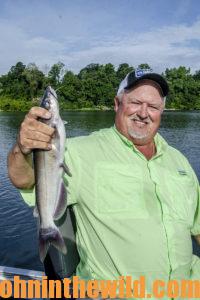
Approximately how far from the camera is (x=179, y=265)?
3244mm

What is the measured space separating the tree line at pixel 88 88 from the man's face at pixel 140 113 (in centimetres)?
8151

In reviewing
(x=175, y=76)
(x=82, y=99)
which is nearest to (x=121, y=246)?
(x=82, y=99)

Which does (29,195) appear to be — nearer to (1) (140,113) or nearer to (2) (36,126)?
(2) (36,126)

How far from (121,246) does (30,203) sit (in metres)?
0.86

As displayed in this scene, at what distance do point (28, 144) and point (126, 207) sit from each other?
112 cm

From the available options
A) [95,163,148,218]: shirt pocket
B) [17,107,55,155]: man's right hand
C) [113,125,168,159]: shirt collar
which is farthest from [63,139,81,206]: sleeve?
[17,107,55,155]: man's right hand

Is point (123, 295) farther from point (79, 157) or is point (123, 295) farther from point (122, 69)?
point (122, 69)

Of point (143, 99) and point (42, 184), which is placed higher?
point (143, 99)

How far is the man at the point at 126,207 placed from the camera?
3115 millimetres

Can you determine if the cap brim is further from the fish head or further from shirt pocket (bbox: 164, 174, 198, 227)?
the fish head

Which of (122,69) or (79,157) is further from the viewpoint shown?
(122,69)

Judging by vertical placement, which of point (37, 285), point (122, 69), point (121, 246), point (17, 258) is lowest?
point (17, 258)

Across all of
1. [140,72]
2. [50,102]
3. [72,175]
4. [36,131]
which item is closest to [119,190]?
[72,175]

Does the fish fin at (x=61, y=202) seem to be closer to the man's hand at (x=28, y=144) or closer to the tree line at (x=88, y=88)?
the man's hand at (x=28, y=144)
